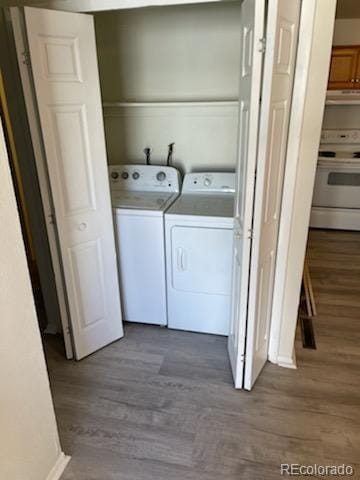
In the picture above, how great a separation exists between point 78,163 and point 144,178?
88 cm

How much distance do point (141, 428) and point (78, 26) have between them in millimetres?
2031

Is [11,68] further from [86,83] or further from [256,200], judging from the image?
[256,200]

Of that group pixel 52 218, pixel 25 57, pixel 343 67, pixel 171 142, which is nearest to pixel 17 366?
pixel 52 218

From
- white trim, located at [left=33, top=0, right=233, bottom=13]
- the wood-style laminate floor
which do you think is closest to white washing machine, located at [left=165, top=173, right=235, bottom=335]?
the wood-style laminate floor

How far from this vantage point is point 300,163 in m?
1.81

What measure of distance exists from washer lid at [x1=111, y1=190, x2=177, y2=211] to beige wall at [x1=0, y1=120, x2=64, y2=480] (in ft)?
3.86

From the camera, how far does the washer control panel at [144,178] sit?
2.77 m

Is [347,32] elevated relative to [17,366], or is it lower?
elevated

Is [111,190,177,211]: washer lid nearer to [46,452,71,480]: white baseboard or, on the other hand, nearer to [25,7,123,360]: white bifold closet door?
[25,7,123,360]: white bifold closet door

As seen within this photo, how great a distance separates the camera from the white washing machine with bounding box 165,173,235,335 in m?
2.28

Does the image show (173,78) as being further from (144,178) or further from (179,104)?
(144,178)

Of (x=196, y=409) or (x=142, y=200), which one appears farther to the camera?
(x=142, y=200)

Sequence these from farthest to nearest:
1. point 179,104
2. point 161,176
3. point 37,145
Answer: point 161,176, point 179,104, point 37,145

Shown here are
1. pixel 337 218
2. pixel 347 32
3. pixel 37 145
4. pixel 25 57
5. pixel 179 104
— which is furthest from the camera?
pixel 337 218
